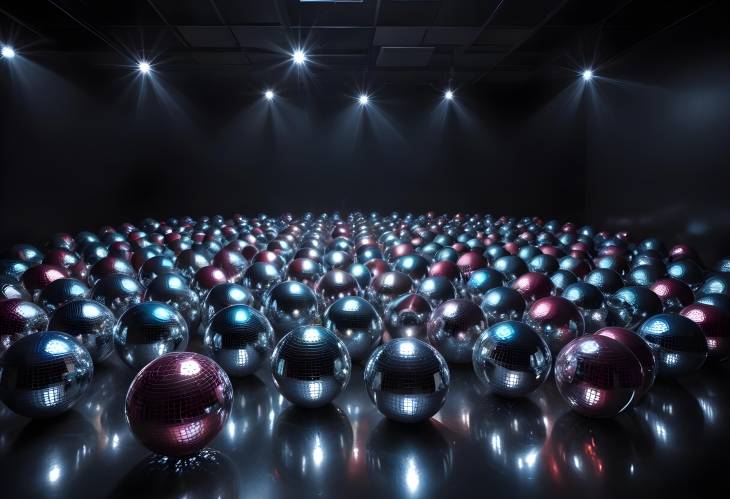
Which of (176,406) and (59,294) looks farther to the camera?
(59,294)

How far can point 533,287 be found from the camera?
11.4 feet

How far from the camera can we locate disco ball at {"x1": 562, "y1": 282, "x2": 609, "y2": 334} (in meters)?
3.06

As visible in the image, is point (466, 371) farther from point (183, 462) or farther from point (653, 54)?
point (653, 54)

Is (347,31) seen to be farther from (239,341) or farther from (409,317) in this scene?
(239,341)

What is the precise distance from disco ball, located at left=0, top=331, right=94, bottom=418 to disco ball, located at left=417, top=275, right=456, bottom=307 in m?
2.07

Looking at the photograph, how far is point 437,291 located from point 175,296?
172 cm

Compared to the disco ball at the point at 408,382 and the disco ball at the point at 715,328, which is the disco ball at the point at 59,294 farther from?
the disco ball at the point at 715,328

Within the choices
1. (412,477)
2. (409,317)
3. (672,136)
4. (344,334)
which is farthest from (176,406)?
(672,136)

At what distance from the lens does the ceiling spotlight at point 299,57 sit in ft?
27.0

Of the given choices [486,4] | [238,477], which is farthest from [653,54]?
[238,477]

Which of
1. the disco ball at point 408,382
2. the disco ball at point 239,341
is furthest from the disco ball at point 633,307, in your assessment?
the disco ball at point 239,341

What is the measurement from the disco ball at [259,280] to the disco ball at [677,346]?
2.50 m

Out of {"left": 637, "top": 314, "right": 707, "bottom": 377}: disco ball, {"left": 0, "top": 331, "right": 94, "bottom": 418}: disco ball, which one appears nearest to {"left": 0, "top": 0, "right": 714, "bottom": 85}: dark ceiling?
{"left": 637, "top": 314, "right": 707, "bottom": 377}: disco ball

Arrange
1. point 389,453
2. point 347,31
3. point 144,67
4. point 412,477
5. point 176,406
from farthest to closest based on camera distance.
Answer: point 144,67, point 347,31, point 389,453, point 412,477, point 176,406
